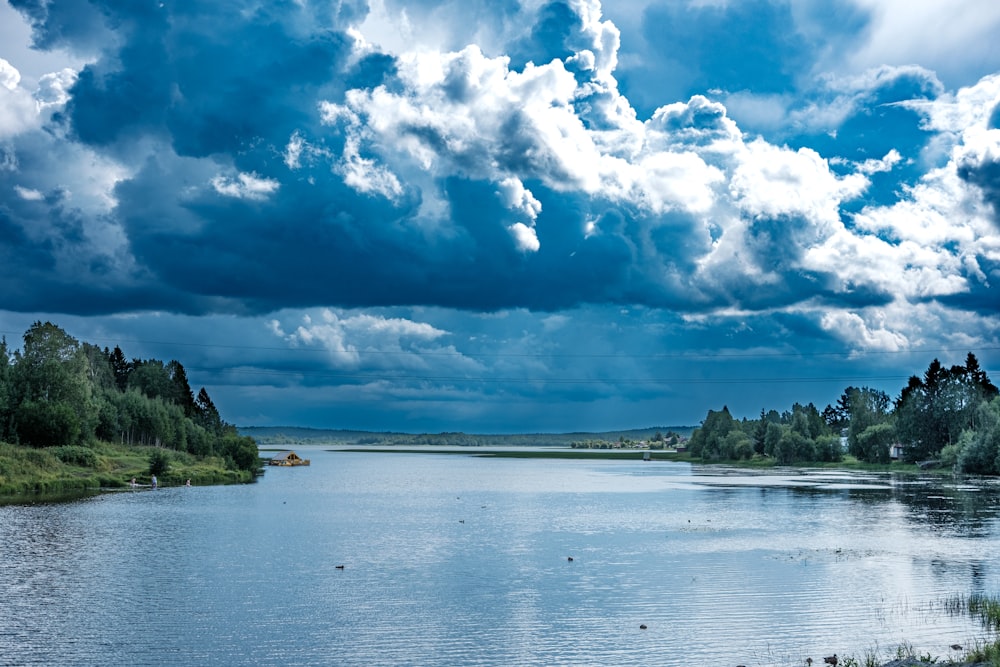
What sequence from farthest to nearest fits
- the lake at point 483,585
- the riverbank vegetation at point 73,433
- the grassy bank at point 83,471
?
the riverbank vegetation at point 73,433
the grassy bank at point 83,471
the lake at point 483,585

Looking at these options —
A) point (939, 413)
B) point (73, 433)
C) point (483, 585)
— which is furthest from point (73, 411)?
point (939, 413)

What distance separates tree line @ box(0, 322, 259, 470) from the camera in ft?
410

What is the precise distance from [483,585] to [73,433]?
3986 inches

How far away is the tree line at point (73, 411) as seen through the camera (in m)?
125

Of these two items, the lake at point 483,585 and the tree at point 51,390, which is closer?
the lake at point 483,585

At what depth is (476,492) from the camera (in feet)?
438

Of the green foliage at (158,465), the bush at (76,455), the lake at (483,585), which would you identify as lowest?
the lake at (483,585)

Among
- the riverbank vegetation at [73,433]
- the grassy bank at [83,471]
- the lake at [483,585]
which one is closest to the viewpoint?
the lake at [483,585]

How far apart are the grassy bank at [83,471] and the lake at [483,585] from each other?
1499 cm

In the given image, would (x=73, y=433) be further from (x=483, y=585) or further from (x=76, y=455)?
(x=483, y=585)

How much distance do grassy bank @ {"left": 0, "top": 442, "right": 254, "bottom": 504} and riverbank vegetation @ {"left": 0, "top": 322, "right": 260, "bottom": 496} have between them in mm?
135

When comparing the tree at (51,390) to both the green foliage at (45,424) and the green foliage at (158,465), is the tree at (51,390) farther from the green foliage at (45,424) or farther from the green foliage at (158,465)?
the green foliage at (158,465)

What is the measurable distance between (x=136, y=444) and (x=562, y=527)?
121 metres

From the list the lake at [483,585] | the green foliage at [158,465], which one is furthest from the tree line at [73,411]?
the lake at [483,585]
